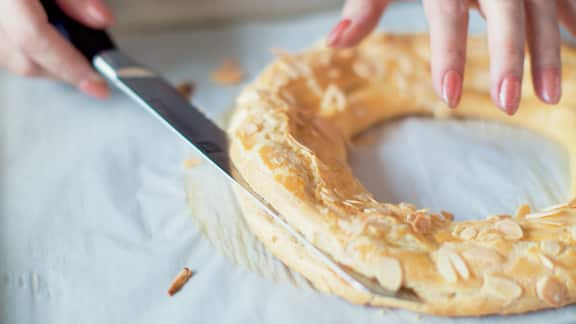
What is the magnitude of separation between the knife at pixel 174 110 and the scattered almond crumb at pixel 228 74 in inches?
9.9

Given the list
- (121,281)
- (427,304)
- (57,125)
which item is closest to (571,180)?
(427,304)

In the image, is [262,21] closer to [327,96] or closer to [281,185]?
[327,96]

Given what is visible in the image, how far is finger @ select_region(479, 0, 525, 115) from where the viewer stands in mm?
947

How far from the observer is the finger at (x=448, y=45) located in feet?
3.16

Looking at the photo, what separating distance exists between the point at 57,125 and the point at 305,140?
2.02 feet

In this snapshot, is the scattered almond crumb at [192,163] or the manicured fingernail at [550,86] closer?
the manicured fingernail at [550,86]

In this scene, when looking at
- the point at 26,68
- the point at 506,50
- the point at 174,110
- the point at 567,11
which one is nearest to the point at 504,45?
the point at 506,50

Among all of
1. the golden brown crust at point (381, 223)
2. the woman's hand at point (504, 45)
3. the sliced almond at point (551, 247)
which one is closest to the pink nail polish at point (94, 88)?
the golden brown crust at point (381, 223)

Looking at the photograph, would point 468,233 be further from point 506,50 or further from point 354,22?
point 354,22

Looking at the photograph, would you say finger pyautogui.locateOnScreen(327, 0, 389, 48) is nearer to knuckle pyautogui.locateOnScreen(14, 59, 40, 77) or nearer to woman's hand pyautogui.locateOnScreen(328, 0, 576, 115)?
woman's hand pyautogui.locateOnScreen(328, 0, 576, 115)

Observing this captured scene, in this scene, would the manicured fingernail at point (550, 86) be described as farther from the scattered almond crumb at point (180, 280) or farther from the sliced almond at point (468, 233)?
the scattered almond crumb at point (180, 280)

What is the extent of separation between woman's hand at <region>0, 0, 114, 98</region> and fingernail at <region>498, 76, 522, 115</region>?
0.84 metres

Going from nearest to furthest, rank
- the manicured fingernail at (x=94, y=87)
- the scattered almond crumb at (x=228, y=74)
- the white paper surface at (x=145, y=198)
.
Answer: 1. the white paper surface at (x=145, y=198)
2. the manicured fingernail at (x=94, y=87)
3. the scattered almond crumb at (x=228, y=74)

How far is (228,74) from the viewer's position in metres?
1.48
